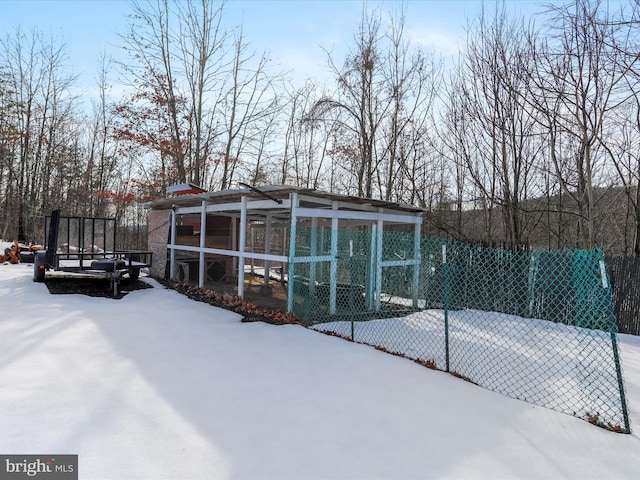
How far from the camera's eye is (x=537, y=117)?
11.0 metres

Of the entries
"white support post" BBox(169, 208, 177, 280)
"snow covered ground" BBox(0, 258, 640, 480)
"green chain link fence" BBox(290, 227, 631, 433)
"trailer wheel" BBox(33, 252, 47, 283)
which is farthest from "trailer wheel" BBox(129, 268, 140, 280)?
"green chain link fence" BBox(290, 227, 631, 433)

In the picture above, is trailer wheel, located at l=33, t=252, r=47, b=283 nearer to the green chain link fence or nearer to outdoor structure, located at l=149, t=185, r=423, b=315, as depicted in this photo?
outdoor structure, located at l=149, t=185, r=423, b=315

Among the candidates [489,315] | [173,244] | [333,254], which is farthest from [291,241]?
[173,244]

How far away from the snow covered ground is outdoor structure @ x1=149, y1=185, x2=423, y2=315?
8.88ft

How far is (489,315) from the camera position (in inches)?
355

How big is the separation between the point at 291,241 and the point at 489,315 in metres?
5.44

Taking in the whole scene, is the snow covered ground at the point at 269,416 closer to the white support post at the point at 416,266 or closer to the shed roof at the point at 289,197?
the shed roof at the point at 289,197

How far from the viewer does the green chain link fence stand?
14.2ft

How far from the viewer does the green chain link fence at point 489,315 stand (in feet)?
14.2

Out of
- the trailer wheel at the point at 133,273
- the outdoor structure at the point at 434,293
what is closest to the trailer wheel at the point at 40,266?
the trailer wheel at the point at 133,273

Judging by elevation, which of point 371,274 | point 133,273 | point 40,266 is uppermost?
point 371,274

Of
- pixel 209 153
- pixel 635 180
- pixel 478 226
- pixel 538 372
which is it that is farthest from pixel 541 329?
pixel 209 153

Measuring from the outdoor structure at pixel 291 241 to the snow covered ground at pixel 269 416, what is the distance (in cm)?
271

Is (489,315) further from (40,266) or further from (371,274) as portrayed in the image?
(40,266)
